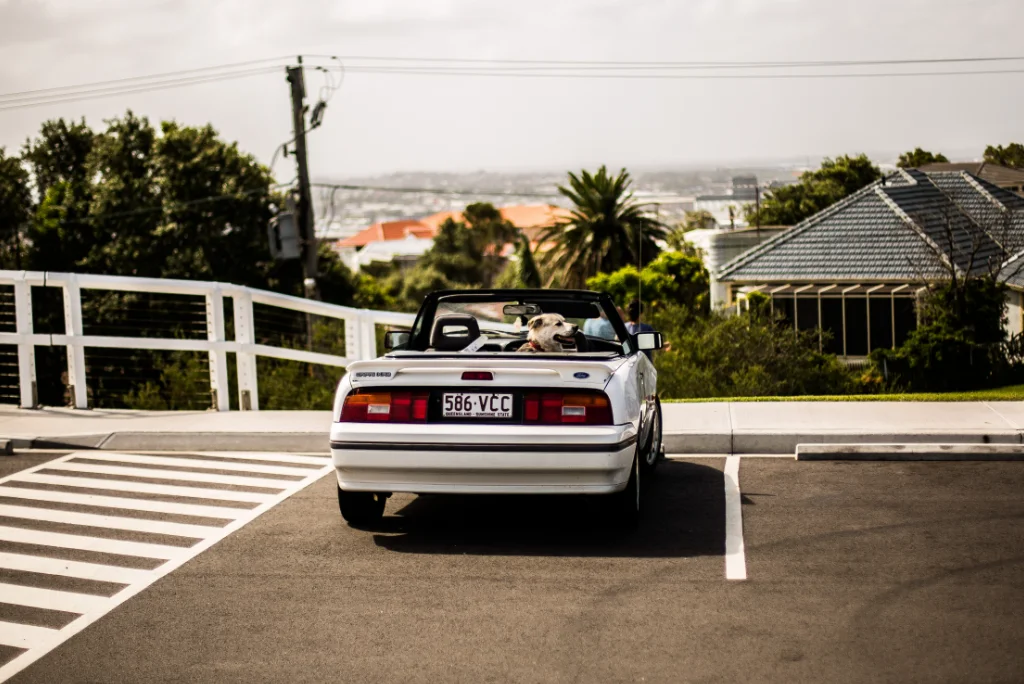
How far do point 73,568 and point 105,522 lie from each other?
110 cm

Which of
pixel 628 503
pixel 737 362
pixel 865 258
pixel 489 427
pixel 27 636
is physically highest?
pixel 865 258

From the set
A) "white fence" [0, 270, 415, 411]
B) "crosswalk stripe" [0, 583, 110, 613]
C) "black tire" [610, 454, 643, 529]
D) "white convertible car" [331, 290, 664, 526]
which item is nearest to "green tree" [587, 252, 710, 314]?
"white fence" [0, 270, 415, 411]

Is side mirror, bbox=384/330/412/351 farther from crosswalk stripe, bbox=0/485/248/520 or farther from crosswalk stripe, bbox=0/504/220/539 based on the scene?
crosswalk stripe, bbox=0/504/220/539

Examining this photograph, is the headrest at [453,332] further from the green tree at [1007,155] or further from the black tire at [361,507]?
the green tree at [1007,155]

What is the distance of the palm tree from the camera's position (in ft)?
224

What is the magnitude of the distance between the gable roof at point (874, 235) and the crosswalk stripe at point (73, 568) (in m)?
35.8

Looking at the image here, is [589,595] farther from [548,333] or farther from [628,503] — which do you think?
[548,333]

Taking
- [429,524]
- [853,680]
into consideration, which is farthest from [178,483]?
[853,680]

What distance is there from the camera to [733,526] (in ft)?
25.1

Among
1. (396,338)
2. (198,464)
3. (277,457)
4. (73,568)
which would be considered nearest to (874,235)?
(277,457)

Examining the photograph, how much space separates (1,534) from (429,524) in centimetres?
274

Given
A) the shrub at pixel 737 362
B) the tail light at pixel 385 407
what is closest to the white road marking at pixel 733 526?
the tail light at pixel 385 407

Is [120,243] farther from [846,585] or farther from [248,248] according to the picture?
[846,585]

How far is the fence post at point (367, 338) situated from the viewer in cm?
1334
